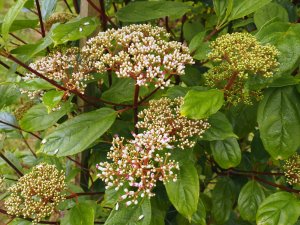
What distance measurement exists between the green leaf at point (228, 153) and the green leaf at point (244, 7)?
1.43 feet

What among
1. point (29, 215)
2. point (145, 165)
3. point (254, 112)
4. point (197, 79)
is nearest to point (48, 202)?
point (29, 215)

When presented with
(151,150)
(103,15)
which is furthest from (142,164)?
(103,15)

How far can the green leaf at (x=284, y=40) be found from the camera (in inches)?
48.2

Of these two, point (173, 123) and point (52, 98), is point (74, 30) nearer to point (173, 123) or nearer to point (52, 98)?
point (52, 98)

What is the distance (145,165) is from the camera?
1.18 meters

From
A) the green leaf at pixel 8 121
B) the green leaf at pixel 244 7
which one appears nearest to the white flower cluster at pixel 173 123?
the green leaf at pixel 244 7

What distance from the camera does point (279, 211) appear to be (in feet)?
4.42

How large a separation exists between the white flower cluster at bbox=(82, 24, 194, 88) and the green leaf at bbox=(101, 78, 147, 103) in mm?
125

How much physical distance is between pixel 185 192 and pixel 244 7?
0.65 metres

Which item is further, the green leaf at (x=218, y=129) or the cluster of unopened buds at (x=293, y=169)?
the cluster of unopened buds at (x=293, y=169)

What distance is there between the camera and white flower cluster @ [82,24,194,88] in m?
1.24

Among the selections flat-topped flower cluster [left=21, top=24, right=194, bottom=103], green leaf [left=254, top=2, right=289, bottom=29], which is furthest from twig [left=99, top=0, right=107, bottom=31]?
green leaf [left=254, top=2, right=289, bottom=29]

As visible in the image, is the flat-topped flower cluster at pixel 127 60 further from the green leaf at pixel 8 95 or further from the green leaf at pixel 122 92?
the green leaf at pixel 8 95

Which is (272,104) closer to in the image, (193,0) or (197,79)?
(197,79)
